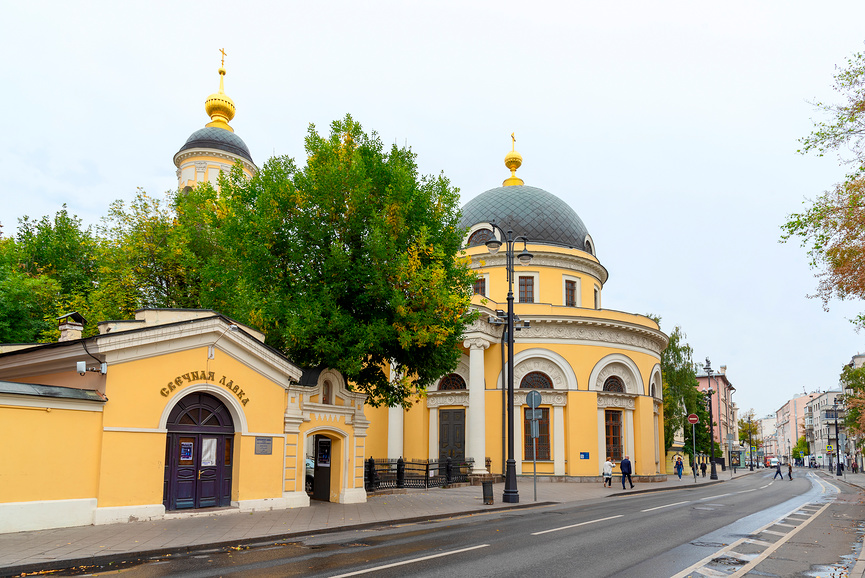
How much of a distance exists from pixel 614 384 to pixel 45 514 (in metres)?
28.9

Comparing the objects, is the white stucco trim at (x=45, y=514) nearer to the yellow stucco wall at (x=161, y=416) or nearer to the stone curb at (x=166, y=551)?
the yellow stucco wall at (x=161, y=416)

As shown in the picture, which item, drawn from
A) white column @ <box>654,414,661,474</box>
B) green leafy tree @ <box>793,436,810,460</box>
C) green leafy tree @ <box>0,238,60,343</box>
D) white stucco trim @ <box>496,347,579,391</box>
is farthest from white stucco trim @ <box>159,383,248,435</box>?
green leafy tree @ <box>793,436,810,460</box>

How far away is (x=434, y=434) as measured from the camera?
33938 millimetres

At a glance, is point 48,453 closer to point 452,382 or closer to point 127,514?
point 127,514

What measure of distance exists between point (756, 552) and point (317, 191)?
13370mm

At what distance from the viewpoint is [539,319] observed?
33.3 meters

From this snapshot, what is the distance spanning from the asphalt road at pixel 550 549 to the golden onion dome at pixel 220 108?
125ft

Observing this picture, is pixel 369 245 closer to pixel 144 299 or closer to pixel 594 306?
pixel 144 299

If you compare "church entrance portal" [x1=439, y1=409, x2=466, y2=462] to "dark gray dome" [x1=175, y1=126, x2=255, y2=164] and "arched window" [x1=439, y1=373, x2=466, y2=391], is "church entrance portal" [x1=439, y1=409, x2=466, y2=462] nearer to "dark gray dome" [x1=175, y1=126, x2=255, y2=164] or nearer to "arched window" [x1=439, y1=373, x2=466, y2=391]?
"arched window" [x1=439, y1=373, x2=466, y2=391]

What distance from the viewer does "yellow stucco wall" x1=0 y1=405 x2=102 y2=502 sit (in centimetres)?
1138

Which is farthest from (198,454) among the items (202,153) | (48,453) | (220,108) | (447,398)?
(220,108)

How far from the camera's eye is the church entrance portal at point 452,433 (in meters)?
33.0

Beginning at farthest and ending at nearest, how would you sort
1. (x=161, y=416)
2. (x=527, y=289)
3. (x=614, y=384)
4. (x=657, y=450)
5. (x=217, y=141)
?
1. (x=217, y=141)
2. (x=657, y=450)
3. (x=527, y=289)
4. (x=614, y=384)
5. (x=161, y=416)

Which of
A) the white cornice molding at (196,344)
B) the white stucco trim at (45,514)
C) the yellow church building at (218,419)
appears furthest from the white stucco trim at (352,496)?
the white stucco trim at (45,514)
